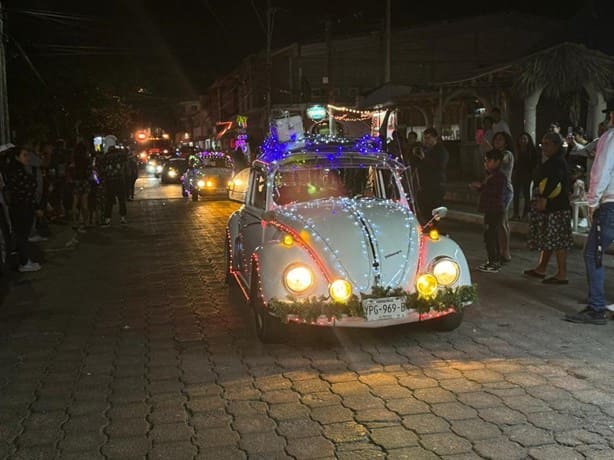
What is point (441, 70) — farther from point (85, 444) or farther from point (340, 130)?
point (85, 444)

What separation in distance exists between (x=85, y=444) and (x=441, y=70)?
33300mm

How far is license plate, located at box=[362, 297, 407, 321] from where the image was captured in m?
5.59

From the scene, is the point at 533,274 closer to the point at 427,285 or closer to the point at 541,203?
the point at 541,203

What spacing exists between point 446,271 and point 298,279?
133 centimetres

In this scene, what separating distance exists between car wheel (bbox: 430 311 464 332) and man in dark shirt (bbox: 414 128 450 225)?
394 centimetres

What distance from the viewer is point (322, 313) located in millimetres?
5609

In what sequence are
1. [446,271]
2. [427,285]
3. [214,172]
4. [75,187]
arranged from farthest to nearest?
[214,172], [75,187], [446,271], [427,285]

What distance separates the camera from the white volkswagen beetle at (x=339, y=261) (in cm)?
566

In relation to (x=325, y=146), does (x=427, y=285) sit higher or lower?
lower

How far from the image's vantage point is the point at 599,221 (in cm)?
652

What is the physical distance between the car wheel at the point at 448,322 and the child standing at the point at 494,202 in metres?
3.13

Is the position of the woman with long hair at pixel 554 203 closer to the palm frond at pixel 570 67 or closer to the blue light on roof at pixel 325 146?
the blue light on roof at pixel 325 146

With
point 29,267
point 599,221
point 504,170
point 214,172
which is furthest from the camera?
point 214,172

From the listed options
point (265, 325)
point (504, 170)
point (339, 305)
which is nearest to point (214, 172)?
point (504, 170)
